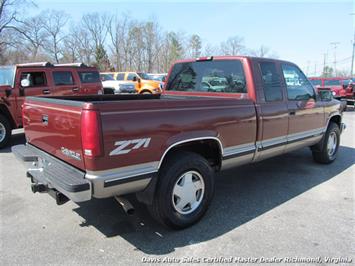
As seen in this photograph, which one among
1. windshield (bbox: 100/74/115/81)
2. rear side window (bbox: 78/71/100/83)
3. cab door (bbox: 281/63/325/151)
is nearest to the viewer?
cab door (bbox: 281/63/325/151)

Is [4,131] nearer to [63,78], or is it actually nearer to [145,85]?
[63,78]

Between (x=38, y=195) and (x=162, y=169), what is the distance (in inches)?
91.7

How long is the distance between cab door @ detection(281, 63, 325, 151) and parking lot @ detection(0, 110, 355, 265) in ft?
2.54

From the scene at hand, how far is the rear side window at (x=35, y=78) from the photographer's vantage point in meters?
7.57

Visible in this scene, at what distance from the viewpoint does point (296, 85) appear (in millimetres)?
4723

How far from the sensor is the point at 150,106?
8.94 ft

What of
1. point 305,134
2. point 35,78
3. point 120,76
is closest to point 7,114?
point 35,78

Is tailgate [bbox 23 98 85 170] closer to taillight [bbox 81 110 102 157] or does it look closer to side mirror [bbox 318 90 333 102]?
taillight [bbox 81 110 102 157]

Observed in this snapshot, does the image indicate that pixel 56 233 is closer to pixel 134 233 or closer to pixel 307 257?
pixel 134 233

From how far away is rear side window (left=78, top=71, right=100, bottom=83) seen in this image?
9.20 m

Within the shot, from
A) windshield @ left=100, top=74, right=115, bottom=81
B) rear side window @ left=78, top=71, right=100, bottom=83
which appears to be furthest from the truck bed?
windshield @ left=100, top=74, right=115, bottom=81

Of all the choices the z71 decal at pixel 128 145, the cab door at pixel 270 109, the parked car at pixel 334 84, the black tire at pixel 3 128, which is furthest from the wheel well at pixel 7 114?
the parked car at pixel 334 84

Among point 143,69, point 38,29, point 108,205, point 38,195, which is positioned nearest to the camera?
point 108,205

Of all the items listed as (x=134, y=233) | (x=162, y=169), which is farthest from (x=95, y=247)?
(x=162, y=169)
